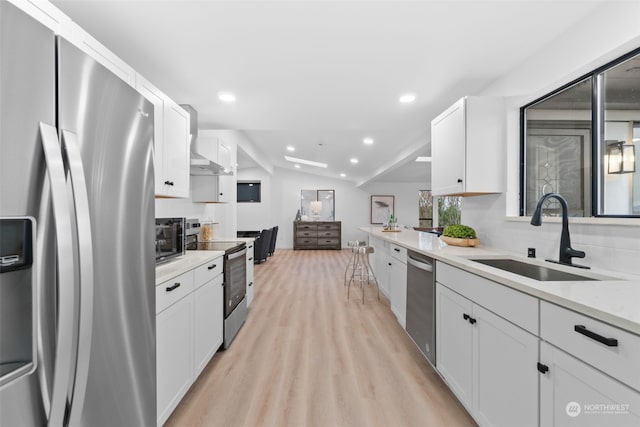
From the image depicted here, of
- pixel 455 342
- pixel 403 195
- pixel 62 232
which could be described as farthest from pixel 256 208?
pixel 62 232

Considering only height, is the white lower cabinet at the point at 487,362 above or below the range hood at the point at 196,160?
below

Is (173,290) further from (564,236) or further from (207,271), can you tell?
(564,236)

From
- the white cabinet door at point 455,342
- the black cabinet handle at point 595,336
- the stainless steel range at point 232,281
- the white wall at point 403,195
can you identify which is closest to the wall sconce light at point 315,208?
the white wall at point 403,195

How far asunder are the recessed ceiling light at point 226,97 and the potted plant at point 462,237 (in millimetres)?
2540

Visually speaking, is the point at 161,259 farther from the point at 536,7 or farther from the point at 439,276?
the point at 536,7

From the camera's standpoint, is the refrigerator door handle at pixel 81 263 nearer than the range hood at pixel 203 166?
Yes

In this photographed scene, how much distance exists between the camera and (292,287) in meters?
4.51

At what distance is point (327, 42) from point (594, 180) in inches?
73.7

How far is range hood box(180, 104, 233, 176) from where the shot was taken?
8.52ft

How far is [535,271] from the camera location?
69.2 inches

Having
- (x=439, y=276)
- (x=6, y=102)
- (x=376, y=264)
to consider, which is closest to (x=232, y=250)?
(x=439, y=276)

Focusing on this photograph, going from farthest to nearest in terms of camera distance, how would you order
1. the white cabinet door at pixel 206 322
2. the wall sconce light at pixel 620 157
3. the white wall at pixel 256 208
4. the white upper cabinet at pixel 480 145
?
the white wall at pixel 256 208 → the white upper cabinet at pixel 480 145 → the white cabinet door at pixel 206 322 → the wall sconce light at pixel 620 157

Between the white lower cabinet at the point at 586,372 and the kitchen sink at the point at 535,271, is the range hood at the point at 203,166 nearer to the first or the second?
the kitchen sink at the point at 535,271

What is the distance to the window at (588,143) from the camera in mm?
1510
